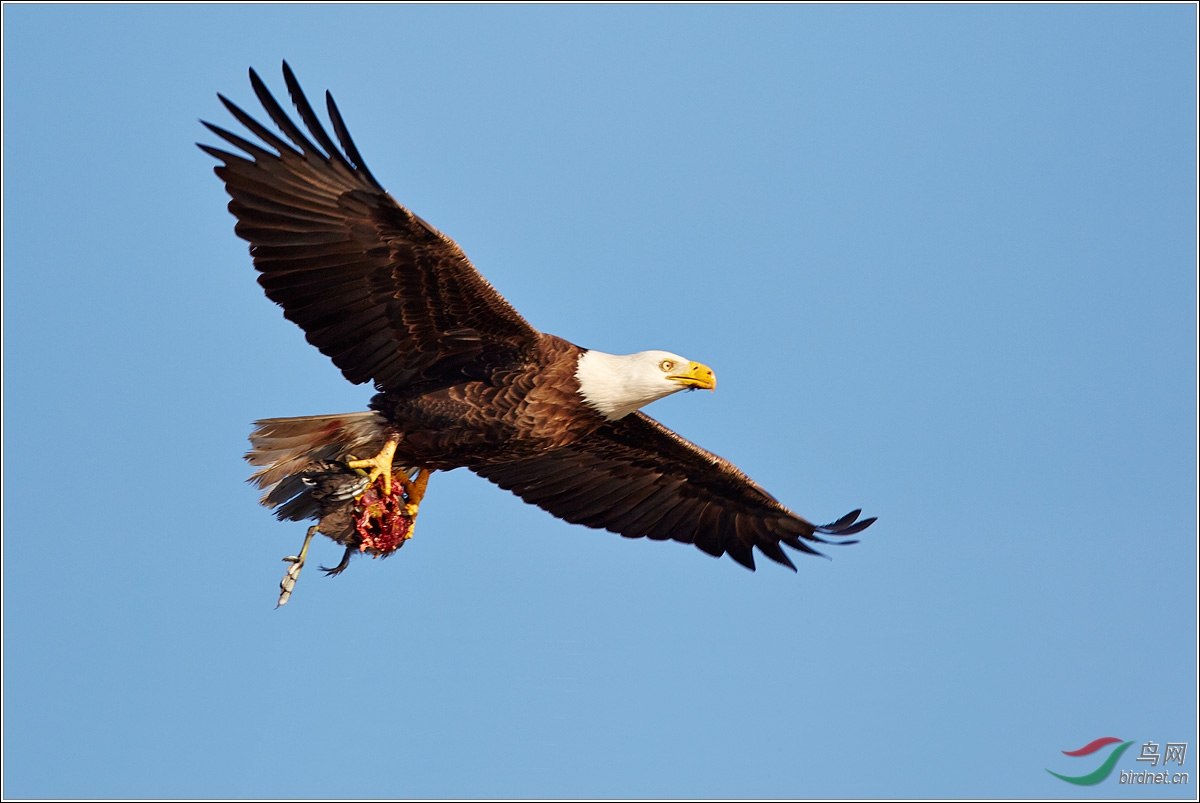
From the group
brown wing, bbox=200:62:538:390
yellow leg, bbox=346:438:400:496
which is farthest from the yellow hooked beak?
yellow leg, bbox=346:438:400:496

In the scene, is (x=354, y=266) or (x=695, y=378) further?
(x=695, y=378)

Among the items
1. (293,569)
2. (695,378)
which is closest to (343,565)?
(293,569)

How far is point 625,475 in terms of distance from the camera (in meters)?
11.5

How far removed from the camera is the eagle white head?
9860 mm

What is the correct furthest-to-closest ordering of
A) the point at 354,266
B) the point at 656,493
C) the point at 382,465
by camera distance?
the point at 656,493, the point at 382,465, the point at 354,266

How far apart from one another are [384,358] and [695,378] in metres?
2.10

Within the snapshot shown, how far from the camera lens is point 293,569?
9.27 meters

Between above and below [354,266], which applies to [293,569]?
below

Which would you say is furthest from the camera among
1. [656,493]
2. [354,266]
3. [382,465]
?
[656,493]

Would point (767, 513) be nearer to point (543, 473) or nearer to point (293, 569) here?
point (543, 473)

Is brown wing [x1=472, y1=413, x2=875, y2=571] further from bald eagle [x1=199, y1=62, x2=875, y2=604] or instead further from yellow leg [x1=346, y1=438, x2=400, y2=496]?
yellow leg [x1=346, y1=438, x2=400, y2=496]

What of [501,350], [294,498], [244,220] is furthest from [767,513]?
[244,220]

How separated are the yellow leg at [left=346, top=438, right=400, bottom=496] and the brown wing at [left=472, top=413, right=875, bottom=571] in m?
1.46

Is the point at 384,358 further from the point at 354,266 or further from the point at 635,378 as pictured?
the point at 635,378
